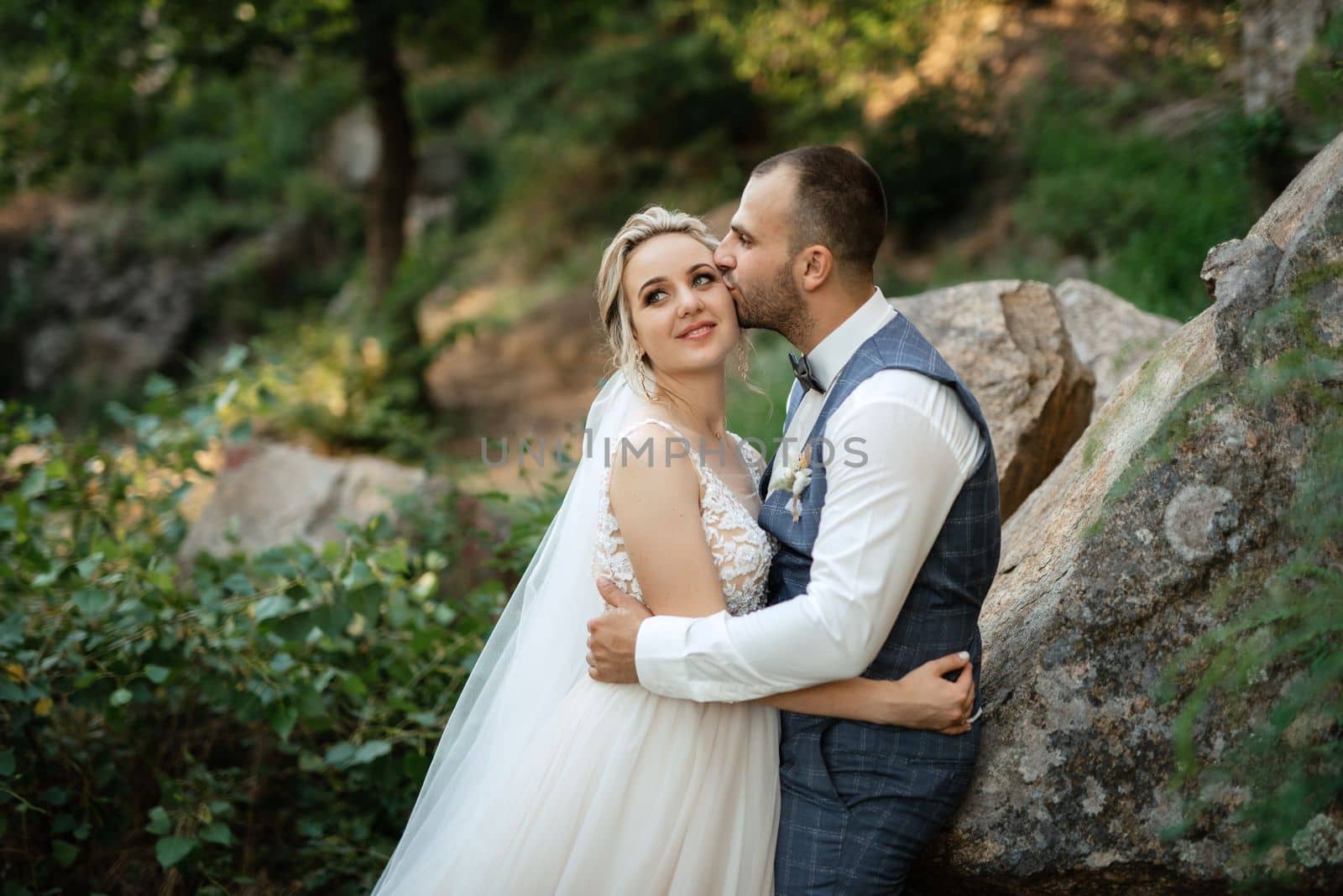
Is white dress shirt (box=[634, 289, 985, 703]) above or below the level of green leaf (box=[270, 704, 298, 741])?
above

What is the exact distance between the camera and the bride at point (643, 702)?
96.9 inches

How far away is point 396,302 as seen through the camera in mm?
10125

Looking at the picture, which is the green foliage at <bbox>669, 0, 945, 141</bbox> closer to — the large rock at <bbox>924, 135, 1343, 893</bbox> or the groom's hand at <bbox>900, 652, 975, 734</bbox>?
the large rock at <bbox>924, 135, 1343, 893</bbox>

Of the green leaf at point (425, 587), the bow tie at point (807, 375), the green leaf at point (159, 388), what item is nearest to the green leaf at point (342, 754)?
the green leaf at point (425, 587)

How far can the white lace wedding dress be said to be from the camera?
246cm

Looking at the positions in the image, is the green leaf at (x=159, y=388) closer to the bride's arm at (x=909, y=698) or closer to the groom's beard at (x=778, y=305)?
the groom's beard at (x=778, y=305)

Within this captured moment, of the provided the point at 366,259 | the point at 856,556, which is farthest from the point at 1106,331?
the point at 366,259

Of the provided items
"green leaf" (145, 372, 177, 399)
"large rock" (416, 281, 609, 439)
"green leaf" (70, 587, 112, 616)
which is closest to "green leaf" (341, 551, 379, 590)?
"green leaf" (70, 587, 112, 616)

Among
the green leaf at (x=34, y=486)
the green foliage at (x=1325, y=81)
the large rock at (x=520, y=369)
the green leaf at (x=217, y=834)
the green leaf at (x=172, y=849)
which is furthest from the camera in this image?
the large rock at (x=520, y=369)

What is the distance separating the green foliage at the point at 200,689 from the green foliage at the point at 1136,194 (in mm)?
4265

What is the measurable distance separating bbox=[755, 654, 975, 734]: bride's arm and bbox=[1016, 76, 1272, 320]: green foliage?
4012 millimetres

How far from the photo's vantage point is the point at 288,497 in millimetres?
6766

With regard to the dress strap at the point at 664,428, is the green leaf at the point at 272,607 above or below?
below

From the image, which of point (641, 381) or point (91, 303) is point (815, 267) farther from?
point (91, 303)
